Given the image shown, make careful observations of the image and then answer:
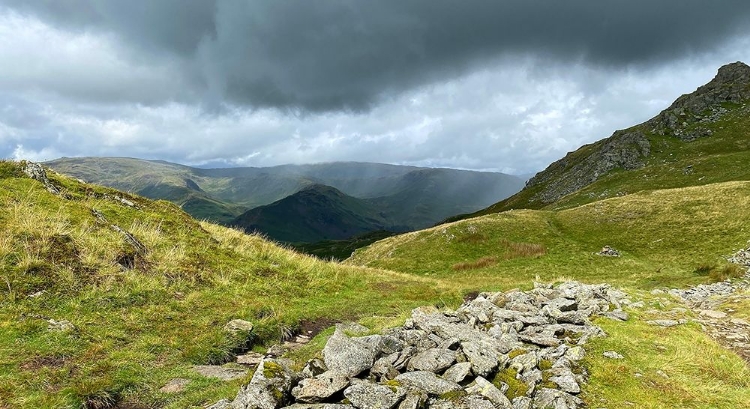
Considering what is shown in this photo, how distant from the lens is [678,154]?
112875mm

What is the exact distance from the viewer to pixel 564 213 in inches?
2648

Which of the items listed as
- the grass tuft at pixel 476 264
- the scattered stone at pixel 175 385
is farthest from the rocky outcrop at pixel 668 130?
the scattered stone at pixel 175 385

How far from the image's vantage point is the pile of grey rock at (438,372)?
895 cm

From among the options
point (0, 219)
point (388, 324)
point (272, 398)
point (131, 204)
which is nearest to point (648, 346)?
point (388, 324)

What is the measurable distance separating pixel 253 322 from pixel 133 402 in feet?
22.5

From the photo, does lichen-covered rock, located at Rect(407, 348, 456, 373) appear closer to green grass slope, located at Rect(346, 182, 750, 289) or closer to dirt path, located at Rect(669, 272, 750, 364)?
dirt path, located at Rect(669, 272, 750, 364)

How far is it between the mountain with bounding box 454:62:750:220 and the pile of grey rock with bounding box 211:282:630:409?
303 ft

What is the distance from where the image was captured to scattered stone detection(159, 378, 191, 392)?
11.2 m

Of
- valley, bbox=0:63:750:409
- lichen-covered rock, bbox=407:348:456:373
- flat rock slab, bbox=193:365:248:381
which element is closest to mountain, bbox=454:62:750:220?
valley, bbox=0:63:750:409

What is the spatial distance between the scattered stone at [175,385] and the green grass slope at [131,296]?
0.65 ft

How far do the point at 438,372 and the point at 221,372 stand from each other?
7243mm

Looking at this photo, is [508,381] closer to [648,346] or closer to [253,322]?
[648,346]

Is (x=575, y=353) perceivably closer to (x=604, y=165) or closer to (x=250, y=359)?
(x=250, y=359)

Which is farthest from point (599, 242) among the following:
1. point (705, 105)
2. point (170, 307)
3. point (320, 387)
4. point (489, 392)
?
point (705, 105)
